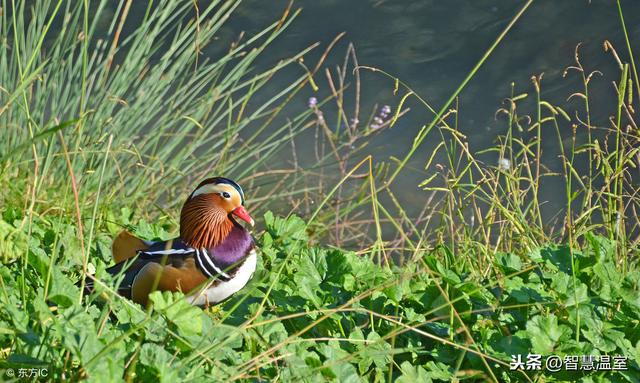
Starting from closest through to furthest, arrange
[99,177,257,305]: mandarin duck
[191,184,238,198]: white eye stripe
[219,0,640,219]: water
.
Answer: [99,177,257,305]: mandarin duck < [191,184,238,198]: white eye stripe < [219,0,640,219]: water

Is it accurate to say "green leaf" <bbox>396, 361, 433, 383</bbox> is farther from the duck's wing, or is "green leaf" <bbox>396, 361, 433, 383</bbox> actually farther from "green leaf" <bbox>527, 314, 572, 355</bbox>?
the duck's wing

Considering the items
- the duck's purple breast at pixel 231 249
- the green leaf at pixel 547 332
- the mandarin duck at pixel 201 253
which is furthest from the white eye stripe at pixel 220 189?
the green leaf at pixel 547 332

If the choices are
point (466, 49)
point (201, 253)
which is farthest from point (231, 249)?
point (466, 49)

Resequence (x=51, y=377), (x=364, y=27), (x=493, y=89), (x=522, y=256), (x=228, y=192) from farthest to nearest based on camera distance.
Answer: (x=364, y=27) < (x=493, y=89) < (x=522, y=256) < (x=228, y=192) < (x=51, y=377)

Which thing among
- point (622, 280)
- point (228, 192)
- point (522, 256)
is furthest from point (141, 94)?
point (622, 280)

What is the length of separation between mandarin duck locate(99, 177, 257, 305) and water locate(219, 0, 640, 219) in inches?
94.3

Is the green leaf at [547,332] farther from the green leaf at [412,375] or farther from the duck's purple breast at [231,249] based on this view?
the duck's purple breast at [231,249]

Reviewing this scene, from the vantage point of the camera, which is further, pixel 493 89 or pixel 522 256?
pixel 493 89

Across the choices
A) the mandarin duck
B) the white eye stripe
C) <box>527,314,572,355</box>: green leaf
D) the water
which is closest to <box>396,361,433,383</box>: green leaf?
<box>527,314,572,355</box>: green leaf

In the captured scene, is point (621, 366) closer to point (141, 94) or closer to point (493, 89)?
point (141, 94)

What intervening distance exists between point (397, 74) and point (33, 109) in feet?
7.20

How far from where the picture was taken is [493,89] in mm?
5598

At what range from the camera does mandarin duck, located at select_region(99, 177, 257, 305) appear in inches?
108

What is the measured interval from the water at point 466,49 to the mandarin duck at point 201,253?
7.86 ft
